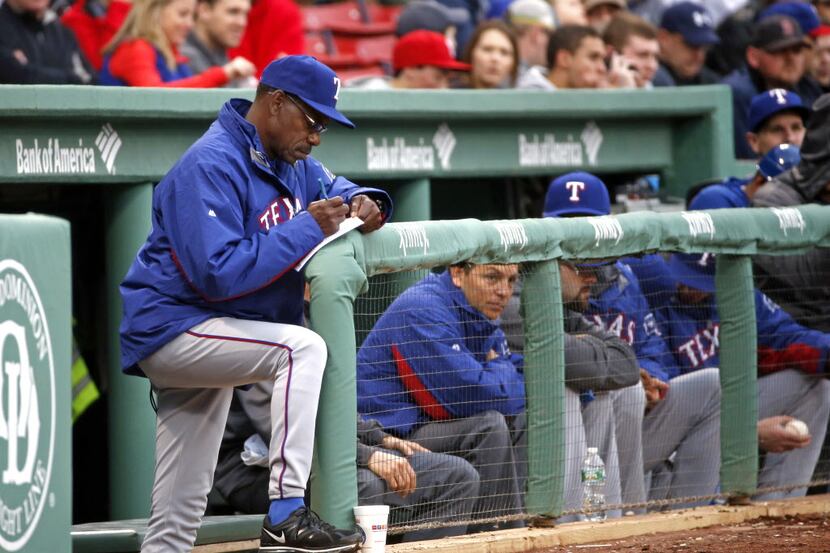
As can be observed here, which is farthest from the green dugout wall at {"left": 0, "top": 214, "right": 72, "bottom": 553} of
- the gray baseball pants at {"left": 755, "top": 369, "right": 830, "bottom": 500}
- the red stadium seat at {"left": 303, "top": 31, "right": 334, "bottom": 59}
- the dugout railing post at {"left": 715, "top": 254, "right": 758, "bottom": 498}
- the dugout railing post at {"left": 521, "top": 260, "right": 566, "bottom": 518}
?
the red stadium seat at {"left": 303, "top": 31, "right": 334, "bottom": 59}

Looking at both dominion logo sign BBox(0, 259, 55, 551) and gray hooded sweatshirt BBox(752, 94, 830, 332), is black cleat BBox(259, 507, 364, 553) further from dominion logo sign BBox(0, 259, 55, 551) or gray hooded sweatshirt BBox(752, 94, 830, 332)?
gray hooded sweatshirt BBox(752, 94, 830, 332)

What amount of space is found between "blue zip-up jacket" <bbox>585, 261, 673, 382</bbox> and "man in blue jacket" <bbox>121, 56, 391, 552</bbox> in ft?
4.13

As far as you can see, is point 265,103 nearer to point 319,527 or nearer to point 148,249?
point 148,249

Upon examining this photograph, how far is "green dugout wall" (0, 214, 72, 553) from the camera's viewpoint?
11.6 feet

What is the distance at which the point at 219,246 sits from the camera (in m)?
3.96

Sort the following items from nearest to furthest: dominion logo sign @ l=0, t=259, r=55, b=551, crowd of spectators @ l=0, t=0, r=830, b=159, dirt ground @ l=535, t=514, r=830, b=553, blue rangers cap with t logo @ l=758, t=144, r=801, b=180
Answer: dominion logo sign @ l=0, t=259, r=55, b=551
dirt ground @ l=535, t=514, r=830, b=553
blue rangers cap with t logo @ l=758, t=144, r=801, b=180
crowd of spectators @ l=0, t=0, r=830, b=159

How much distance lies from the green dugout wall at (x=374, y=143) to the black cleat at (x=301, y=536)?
1964 mm

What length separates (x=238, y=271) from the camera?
13.0 ft

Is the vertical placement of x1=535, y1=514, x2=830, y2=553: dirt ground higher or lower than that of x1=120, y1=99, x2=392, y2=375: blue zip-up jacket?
lower

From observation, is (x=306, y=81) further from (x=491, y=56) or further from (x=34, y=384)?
(x=491, y=56)

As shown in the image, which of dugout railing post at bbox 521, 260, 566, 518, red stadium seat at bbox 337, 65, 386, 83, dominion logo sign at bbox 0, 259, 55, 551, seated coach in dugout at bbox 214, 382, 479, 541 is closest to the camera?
dominion logo sign at bbox 0, 259, 55, 551

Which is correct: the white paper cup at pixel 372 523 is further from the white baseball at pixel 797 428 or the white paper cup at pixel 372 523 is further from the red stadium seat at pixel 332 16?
the red stadium seat at pixel 332 16

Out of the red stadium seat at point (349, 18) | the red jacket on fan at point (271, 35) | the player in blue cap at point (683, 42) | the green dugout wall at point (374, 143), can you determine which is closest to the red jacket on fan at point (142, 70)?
the green dugout wall at point (374, 143)

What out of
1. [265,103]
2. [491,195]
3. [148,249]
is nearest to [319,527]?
[148,249]
